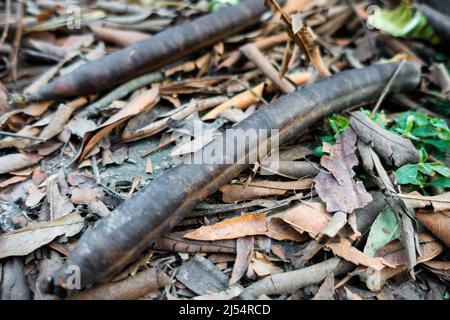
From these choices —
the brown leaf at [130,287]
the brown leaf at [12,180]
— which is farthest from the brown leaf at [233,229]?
the brown leaf at [12,180]

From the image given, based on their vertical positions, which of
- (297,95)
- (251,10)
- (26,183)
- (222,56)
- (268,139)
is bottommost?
(26,183)

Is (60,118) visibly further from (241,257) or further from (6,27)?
(241,257)

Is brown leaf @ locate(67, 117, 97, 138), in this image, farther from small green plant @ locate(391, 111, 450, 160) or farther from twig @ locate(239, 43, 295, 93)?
small green plant @ locate(391, 111, 450, 160)

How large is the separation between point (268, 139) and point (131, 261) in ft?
2.89

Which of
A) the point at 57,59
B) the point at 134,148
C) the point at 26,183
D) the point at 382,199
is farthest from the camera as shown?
the point at 57,59

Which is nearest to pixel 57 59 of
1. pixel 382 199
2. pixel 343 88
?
pixel 343 88

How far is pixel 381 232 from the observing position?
1909 millimetres

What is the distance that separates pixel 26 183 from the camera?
2184mm

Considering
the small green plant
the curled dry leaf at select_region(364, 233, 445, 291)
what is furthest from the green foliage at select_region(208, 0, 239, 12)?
the curled dry leaf at select_region(364, 233, 445, 291)

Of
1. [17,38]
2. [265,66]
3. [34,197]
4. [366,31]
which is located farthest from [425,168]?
[17,38]

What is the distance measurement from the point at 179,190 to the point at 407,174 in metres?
1.13

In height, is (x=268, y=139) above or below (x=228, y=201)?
above

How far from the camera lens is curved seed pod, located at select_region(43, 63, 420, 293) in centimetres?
167

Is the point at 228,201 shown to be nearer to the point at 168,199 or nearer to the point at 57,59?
the point at 168,199
